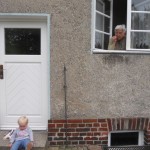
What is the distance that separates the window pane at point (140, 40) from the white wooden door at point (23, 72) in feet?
5.33

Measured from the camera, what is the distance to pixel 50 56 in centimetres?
608

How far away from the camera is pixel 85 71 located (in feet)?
20.1

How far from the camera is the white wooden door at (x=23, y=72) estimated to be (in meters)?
6.46

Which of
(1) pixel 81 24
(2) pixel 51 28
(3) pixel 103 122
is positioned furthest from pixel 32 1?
(3) pixel 103 122

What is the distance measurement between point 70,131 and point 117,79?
1.26 meters

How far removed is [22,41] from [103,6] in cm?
167

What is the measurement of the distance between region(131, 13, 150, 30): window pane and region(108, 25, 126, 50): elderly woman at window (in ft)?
0.73

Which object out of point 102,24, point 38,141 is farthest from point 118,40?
point 38,141

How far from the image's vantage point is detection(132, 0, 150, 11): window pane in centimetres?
628

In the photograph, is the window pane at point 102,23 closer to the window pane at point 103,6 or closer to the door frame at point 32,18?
the window pane at point 103,6

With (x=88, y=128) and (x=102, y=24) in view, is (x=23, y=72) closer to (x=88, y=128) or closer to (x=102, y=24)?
(x=88, y=128)

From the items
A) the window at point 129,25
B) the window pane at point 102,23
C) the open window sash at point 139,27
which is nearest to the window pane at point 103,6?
the window at point 129,25

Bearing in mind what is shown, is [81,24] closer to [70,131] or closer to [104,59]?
[104,59]

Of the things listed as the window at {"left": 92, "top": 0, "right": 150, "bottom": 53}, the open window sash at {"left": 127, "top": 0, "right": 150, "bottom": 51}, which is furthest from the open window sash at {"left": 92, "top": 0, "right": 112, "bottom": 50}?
the open window sash at {"left": 127, "top": 0, "right": 150, "bottom": 51}
